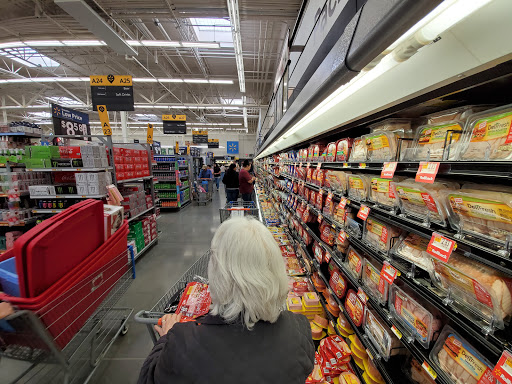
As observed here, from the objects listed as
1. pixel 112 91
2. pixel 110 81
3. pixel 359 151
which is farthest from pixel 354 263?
pixel 110 81

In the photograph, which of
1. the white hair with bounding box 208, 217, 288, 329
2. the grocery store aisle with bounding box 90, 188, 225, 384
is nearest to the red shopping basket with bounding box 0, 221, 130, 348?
the grocery store aisle with bounding box 90, 188, 225, 384

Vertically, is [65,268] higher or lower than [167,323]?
higher

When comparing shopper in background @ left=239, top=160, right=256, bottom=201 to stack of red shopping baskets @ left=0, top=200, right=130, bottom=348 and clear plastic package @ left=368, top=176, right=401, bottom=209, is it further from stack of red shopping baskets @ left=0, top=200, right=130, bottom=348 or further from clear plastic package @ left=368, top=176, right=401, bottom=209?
clear plastic package @ left=368, top=176, right=401, bottom=209

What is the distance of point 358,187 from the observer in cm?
160

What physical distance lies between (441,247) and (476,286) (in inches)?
6.6

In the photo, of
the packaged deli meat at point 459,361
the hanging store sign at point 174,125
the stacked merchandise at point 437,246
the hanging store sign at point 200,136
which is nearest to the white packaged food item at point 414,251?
the stacked merchandise at point 437,246

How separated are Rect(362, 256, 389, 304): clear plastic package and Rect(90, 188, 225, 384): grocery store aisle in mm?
2264

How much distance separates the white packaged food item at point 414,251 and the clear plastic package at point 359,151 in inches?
24.9

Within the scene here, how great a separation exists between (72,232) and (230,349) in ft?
4.60

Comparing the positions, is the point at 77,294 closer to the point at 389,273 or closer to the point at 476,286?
the point at 389,273

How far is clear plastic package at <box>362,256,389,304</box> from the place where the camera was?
132 cm

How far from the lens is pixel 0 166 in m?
3.87

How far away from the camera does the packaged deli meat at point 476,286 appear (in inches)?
29.2

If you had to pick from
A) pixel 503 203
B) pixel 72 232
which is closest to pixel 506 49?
pixel 503 203
